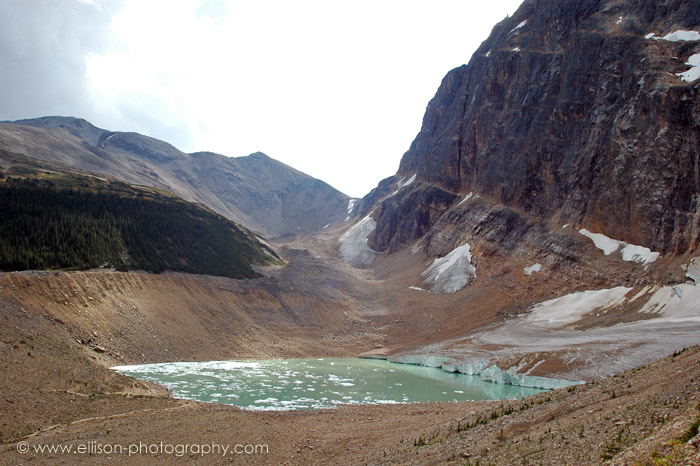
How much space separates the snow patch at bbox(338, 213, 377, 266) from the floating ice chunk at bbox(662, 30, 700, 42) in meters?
62.7

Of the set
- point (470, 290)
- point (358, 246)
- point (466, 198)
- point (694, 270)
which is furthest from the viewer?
point (358, 246)

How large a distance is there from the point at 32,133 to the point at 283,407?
13441cm

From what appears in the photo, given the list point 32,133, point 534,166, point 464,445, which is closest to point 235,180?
point 32,133

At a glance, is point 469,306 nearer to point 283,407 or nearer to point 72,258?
point 283,407

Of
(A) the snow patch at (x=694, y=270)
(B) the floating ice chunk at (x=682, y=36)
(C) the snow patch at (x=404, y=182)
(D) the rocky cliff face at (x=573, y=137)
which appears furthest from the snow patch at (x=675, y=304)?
(C) the snow patch at (x=404, y=182)

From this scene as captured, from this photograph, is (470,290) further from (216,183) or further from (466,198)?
(216,183)

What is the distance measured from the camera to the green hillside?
35.8 metres

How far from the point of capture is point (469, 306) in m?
47.8

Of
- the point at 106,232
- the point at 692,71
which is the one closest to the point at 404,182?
the point at 692,71

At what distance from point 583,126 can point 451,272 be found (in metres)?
26.0

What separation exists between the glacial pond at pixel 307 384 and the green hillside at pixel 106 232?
Answer: 50.3ft

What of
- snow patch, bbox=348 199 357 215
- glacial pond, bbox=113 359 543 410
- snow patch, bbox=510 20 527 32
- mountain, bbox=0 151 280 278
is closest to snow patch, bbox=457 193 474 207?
snow patch, bbox=510 20 527 32

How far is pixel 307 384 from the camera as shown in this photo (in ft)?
88.6

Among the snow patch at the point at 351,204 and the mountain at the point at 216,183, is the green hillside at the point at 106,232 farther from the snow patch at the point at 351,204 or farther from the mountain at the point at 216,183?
the snow patch at the point at 351,204
